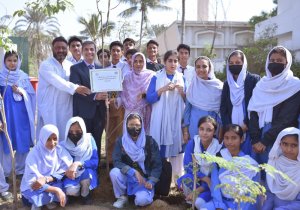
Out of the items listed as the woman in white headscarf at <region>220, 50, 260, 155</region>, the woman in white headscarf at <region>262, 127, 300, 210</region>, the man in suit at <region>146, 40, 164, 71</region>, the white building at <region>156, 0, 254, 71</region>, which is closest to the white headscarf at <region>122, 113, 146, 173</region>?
the woman in white headscarf at <region>220, 50, 260, 155</region>

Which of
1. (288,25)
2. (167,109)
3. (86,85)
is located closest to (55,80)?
(86,85)

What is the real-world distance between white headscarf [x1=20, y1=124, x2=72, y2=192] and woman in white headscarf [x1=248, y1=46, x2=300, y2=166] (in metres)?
2.24

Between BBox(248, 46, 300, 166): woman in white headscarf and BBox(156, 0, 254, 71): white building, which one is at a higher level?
BBox(156, 0, 254, 71): white building

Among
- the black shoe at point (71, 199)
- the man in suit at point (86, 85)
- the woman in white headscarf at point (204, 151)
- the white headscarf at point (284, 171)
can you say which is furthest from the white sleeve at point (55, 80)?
the white headscarf at point (284, 171)

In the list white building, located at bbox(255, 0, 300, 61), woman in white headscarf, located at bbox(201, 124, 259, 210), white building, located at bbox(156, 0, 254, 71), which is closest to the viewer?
woman in white headscarf, located at bbox(201, 124, 259, 210)

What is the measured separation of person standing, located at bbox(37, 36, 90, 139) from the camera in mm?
4965

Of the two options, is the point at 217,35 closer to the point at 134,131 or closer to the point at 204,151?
the point at 134,131

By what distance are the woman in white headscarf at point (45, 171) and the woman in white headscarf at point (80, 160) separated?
0.34 feet

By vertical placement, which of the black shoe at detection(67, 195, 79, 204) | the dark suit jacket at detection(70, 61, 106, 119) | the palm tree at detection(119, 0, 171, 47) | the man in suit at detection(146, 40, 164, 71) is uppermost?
the palm tree at detection(119, 0, 171, 47)

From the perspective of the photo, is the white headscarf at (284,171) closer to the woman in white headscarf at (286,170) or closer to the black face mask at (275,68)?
the woman in white headscarf at (286,170)

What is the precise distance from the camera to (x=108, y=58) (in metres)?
6.13

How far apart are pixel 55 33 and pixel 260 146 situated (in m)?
29.3

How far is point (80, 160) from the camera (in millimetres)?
4465

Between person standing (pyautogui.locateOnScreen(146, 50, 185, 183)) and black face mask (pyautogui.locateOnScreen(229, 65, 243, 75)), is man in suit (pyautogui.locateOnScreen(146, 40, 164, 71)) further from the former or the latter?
black face mask (pyautogui.locateOnScreen(229, 65, 243, 75))
